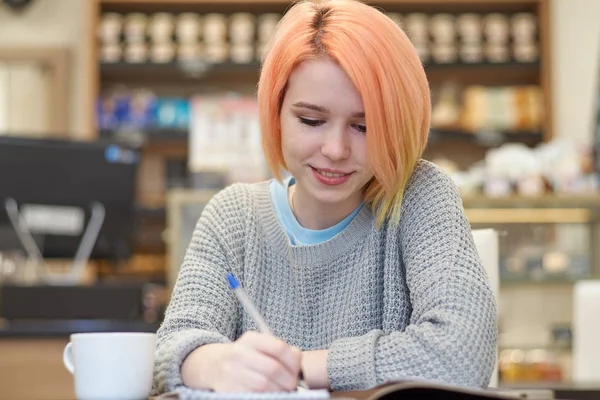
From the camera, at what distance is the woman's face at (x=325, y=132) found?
1294 mm

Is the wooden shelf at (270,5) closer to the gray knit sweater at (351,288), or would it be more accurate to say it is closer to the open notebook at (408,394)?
the gray knit sweater at (351,288)

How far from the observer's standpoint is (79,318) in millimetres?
2766

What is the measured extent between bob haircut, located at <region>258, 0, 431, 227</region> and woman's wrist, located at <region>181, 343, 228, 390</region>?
12.9 inches

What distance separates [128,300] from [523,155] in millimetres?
1669

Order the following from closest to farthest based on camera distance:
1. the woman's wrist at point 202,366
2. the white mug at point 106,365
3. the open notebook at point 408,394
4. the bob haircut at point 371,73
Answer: the open notebook at point 408,394 → the white mug at point 106,365 → the woman's wrist at point 202,366 → the bob haircut at point 371,73

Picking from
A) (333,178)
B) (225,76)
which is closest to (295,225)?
(333,178)

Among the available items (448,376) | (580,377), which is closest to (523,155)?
(580,377)

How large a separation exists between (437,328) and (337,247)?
313 millimetres

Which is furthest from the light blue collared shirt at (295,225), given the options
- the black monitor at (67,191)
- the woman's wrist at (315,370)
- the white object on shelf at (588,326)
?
the black monitor at (67,191)

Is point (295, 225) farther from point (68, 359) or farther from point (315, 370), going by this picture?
point (68, 359)

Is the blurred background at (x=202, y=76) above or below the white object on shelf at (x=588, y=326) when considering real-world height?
above

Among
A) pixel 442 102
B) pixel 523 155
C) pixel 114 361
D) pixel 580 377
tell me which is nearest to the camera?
pixel 114 361

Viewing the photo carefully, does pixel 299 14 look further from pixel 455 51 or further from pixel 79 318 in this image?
pixel 455 51

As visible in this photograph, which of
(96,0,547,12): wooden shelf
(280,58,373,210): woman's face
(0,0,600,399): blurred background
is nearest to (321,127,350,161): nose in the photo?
(280,58,373,210): woman's face
